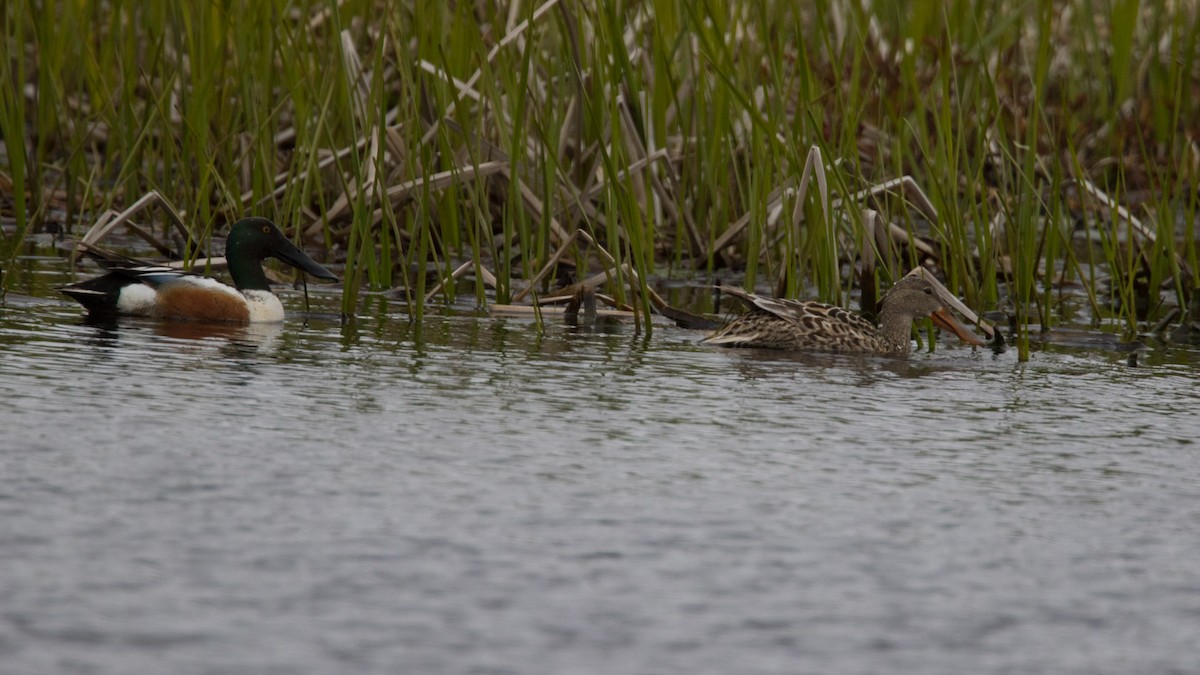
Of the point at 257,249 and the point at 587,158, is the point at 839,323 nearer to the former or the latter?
the point at 587,158

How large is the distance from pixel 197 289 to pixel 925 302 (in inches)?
119

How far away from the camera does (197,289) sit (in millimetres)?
7453

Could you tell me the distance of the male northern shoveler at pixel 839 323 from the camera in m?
7.27

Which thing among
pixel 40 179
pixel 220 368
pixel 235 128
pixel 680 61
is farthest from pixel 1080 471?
pixel 40 179

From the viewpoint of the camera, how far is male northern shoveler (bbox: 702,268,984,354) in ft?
23.9

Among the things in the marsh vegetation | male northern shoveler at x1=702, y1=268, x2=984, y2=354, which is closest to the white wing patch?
the marsh vegetation

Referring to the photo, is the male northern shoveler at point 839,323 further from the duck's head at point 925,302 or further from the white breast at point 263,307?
the white breast at point 263,307

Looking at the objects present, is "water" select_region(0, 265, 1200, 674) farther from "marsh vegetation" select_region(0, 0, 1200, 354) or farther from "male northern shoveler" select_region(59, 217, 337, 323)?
"marsh vegetation" select_region(0, 0, 1200, 354)

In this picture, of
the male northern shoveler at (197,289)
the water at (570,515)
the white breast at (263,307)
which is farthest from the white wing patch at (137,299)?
the water at (570,515)

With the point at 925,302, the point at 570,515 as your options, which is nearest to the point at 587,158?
the point at 925,302

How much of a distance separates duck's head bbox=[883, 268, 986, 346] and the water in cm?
93

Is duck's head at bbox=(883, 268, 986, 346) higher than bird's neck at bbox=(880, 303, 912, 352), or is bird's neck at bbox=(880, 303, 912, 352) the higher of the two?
duck's head at bbox=(883, 268, 986, 346)

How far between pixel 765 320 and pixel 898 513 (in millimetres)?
3009

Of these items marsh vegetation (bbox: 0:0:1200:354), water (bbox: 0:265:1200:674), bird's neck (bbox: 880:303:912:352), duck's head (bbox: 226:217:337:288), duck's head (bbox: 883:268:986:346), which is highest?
marsh vegetation (bbox: 0:0:1200:354)
